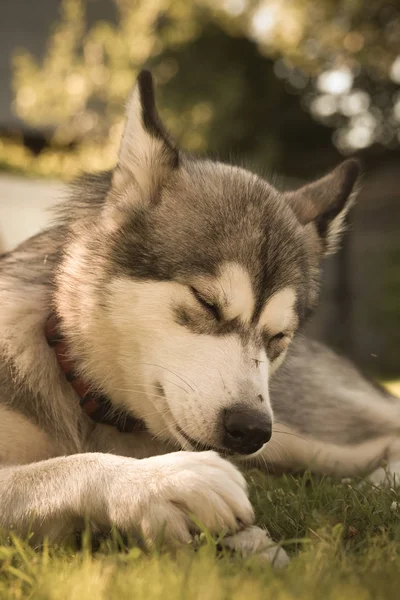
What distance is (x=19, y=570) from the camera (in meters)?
1.72

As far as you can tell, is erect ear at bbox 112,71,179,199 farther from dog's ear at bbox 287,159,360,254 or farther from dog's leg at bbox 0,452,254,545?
dog's leg at bbox 0,452,254,545

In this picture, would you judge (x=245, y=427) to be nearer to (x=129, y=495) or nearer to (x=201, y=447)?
(x=201, y=447)

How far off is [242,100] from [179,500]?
1462 cm

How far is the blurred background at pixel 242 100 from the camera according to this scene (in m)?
11.6

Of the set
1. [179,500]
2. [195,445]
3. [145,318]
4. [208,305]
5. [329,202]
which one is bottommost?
[195,445]

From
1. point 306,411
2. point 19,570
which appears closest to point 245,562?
point 19,570

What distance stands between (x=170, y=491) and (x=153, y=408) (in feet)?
2.67

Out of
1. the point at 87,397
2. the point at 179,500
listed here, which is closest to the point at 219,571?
the point at 179,500

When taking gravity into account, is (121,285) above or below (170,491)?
above

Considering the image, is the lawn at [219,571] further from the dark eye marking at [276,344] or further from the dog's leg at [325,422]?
the dog's leg at [325,422]

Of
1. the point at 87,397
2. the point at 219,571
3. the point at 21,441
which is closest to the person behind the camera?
the point at 219,571

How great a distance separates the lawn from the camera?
148cm

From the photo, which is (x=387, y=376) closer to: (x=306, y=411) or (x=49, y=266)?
(x=306, y=411)

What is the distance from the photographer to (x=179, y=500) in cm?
185
